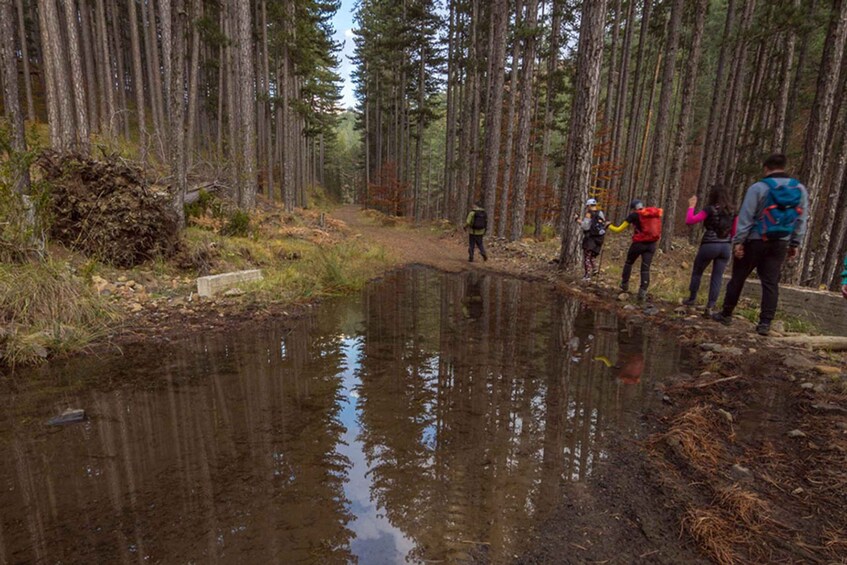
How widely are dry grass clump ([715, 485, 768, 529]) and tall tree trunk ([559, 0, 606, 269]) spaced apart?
9.17m

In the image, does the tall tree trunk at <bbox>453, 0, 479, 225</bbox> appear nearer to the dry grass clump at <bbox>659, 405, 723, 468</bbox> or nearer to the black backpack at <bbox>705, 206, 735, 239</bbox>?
the black backpack at <bbox>705, 206, 735, 239</bbox>

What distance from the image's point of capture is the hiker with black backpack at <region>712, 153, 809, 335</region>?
→ 504cm

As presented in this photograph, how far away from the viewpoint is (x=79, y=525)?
7.27 ft

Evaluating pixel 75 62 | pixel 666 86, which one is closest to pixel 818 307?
pixel 666 86

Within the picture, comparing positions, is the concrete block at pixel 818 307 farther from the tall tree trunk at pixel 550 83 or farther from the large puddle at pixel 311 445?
the tall tree trunk at pixel 550 83

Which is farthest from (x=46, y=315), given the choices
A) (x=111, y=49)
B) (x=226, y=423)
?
(x=111, y=49)

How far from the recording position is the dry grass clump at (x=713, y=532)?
2.03m

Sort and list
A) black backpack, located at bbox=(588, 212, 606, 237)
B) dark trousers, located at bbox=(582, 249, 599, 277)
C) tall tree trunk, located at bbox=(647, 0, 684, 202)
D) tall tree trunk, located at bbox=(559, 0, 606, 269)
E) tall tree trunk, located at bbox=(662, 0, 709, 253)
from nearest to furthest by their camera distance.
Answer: black backpack, located at bbox=(588, 212, 606, 237), dark trousers, located at bbox=(582, 249, 599, 277), tall tree trunk, located at bbox=(559, 0, 606, 269), tall tree trunk, located at bbox=(662, 0, 709, 253), tall tree trunk, located at bbox=(647, 0, 684, 202)

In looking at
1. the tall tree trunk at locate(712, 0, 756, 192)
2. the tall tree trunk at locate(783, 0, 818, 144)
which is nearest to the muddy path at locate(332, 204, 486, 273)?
the tall tree trunk at locate(712, 0, 756, 192)

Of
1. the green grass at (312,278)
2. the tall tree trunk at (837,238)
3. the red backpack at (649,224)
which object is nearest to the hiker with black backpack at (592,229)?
the red backpack at (649,224)

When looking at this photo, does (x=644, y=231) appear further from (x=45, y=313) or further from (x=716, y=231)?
(x=45, y=313)

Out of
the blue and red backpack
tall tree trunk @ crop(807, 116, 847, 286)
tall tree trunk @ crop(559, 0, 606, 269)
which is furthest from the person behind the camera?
tall tree trunk @ crop(807, 116, 847, 286)

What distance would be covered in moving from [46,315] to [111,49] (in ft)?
122

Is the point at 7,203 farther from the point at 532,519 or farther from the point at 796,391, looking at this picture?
the point at 796,391
